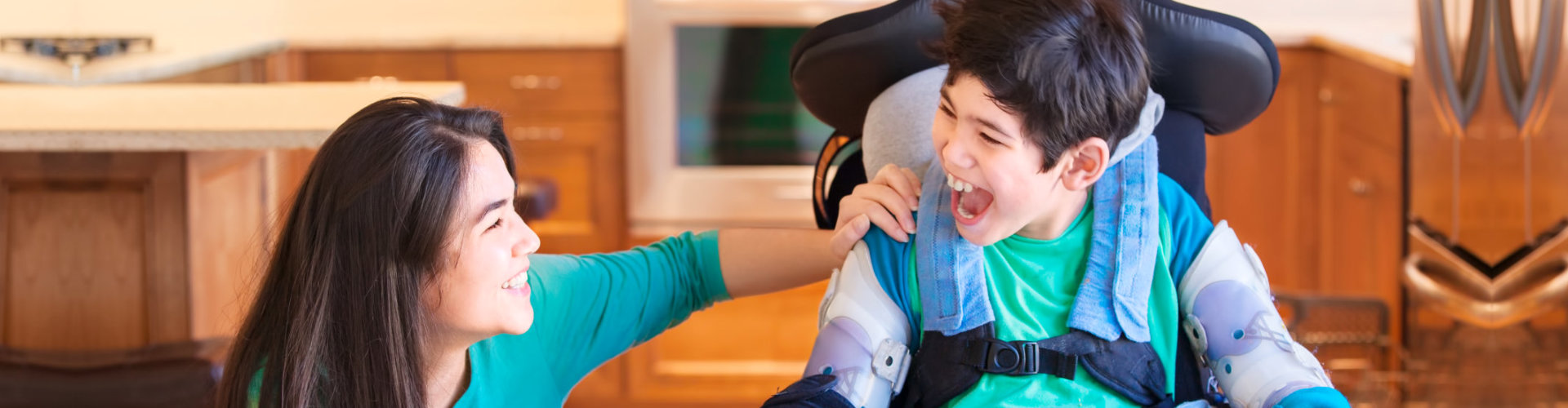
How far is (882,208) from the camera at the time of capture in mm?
1275

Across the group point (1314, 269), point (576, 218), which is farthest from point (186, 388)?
point (1314, 269)

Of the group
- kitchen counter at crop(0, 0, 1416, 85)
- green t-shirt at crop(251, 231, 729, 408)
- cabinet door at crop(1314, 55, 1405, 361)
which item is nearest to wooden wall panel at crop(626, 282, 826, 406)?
kitchen counter at crop(0, 0, 1416, 85)

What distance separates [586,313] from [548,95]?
2042 millimetres

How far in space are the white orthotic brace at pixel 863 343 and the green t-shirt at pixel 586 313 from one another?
210 millimetres

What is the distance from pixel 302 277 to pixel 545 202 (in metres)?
1.76

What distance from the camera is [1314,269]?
3344 millimetres

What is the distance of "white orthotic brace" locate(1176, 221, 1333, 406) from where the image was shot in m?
1.16

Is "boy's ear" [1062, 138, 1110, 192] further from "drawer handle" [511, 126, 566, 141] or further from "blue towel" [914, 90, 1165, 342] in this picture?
"drawer handle" [511, 126, 566, 141]

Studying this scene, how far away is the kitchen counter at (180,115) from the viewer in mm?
1541

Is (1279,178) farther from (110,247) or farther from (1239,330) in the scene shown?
(110,247)

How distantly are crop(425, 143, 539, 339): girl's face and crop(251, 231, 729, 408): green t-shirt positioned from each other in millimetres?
123

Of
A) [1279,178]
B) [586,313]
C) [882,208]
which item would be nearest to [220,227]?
[586,313]

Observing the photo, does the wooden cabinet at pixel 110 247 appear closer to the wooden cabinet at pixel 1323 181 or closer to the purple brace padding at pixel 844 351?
the purple brace padding at pixel 844 351

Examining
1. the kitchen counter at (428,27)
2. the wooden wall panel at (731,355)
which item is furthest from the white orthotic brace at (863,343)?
the wooden wall panel at (731,355)
